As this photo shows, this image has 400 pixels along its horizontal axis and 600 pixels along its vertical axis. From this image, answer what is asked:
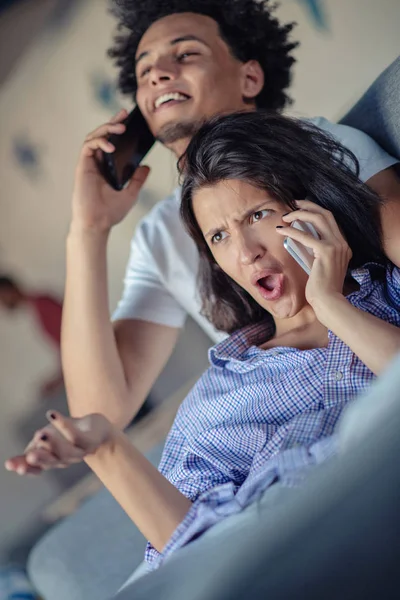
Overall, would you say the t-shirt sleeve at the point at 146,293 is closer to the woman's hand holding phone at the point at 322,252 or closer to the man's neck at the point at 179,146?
the man's neck at the point at 179,146

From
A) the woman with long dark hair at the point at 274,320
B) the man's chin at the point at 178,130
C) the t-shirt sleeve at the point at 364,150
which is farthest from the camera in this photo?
the man's chin at the point at 178,130

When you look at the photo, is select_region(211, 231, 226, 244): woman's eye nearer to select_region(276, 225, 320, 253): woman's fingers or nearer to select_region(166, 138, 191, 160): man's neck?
select_region(276, 225, 320, 253): woman's fingers

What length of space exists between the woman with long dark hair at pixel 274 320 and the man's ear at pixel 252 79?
302 mm

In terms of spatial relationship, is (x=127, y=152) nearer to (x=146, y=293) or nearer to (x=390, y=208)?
(x=146, y=293)

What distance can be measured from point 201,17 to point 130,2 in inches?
6.2

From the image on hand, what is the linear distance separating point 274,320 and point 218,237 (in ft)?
0.56

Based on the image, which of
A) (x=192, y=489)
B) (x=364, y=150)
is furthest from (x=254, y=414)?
(x=364, y=150)

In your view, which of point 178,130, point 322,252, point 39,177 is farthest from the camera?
point 39,177

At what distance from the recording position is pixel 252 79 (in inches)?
50.4

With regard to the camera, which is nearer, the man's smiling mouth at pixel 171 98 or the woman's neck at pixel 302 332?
the woman's neck at pixel 302 332

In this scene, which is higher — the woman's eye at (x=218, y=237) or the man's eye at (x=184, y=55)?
the man's eye at (x=184, y=55)

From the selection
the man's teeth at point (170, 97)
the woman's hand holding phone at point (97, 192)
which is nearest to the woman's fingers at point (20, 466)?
the woman's hand holding phone at point (97, 192)

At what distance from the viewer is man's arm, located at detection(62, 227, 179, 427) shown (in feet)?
3.96

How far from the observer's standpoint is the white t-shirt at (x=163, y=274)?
132cm
